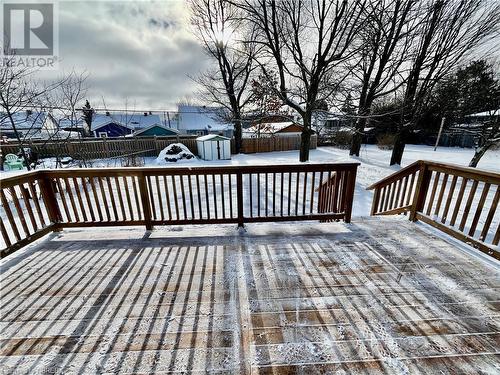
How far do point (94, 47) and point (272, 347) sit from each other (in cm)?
971

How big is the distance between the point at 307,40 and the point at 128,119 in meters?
28.9

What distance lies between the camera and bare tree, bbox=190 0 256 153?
11625mm

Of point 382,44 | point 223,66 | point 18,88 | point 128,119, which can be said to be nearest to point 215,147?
point 223,66

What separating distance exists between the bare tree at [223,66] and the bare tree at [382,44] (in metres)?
5.29

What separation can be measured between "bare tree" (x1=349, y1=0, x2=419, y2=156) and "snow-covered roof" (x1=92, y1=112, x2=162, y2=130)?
2153 cm

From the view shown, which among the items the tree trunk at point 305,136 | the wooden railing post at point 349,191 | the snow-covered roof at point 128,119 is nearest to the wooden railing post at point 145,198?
the wooden railing post at point 349,191

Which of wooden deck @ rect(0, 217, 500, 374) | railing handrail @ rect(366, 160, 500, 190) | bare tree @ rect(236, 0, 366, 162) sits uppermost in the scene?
bare tree @ rect(236, 0, 366, 162)

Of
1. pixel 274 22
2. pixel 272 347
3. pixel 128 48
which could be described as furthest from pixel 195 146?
pixel 272 347

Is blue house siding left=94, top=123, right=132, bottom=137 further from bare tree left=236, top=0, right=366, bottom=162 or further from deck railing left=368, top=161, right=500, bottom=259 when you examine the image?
deck railing left=368, top=161, right=500, bottom=259

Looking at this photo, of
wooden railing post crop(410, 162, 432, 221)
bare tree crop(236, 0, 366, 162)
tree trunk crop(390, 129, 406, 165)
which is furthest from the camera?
tree trunk crop(390, 129, 406, 165)

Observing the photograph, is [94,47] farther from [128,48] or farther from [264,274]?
[264,274]

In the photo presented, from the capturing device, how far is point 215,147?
13383mm

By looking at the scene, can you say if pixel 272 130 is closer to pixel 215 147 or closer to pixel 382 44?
pixel 215 147

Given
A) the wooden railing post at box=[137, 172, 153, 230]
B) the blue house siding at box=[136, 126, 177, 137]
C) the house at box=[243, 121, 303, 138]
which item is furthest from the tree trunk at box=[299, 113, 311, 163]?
the blue house siding at box=[136, 126, 177, 137]
